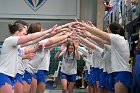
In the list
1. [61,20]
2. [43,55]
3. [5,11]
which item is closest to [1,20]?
[5,11]

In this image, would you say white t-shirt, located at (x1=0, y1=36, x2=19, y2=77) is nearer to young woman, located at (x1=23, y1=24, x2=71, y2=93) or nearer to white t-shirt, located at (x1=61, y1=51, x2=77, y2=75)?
young woman, located at (x1=23, y1=24, x2=71, y2=93)

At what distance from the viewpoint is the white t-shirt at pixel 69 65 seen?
9.82 metres

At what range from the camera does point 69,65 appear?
389 inches

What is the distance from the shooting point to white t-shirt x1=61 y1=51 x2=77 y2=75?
387 inches

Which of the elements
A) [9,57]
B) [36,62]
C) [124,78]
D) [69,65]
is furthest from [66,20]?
[9,57]

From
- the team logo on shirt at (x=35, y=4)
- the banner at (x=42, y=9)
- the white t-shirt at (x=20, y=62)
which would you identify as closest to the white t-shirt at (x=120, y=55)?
the white t-shirt at (x=20, y=62)

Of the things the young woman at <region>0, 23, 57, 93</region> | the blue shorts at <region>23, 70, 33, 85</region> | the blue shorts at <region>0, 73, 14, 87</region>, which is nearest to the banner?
the blue shorts at <region>23, 70, 33, 85</region>

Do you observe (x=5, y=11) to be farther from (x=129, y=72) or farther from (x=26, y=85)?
(x=129, y=72)

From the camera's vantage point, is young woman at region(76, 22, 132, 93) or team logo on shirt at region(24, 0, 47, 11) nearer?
young woman at region(76, 22, 132, 93)

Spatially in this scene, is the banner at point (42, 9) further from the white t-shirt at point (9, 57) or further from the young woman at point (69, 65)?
the white t-shirt at point (9, 57)

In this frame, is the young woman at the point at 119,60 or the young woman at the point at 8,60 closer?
the young woman at the point at 8,60

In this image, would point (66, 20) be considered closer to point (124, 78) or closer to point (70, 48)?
point (70, 48)

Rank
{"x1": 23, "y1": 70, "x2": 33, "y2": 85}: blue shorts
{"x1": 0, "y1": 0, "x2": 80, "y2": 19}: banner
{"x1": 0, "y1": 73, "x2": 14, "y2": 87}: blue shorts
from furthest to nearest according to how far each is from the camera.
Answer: {"x1": 0, "y1": 0, "x2": 80, "y2": 19}: banner, {"x1": 23, "y1": 70, "x2": 33, "y2": 85}: blue shorts, {"x1": 0, "y1": 73, "x2": 14, "y2": 87}: blue shorts

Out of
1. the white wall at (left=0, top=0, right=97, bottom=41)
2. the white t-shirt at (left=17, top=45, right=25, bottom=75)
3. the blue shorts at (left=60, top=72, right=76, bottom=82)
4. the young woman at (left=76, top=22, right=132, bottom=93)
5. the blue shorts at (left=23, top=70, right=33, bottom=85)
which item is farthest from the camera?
the white wall at (left=0, top=0, right=97, bottom=41)
